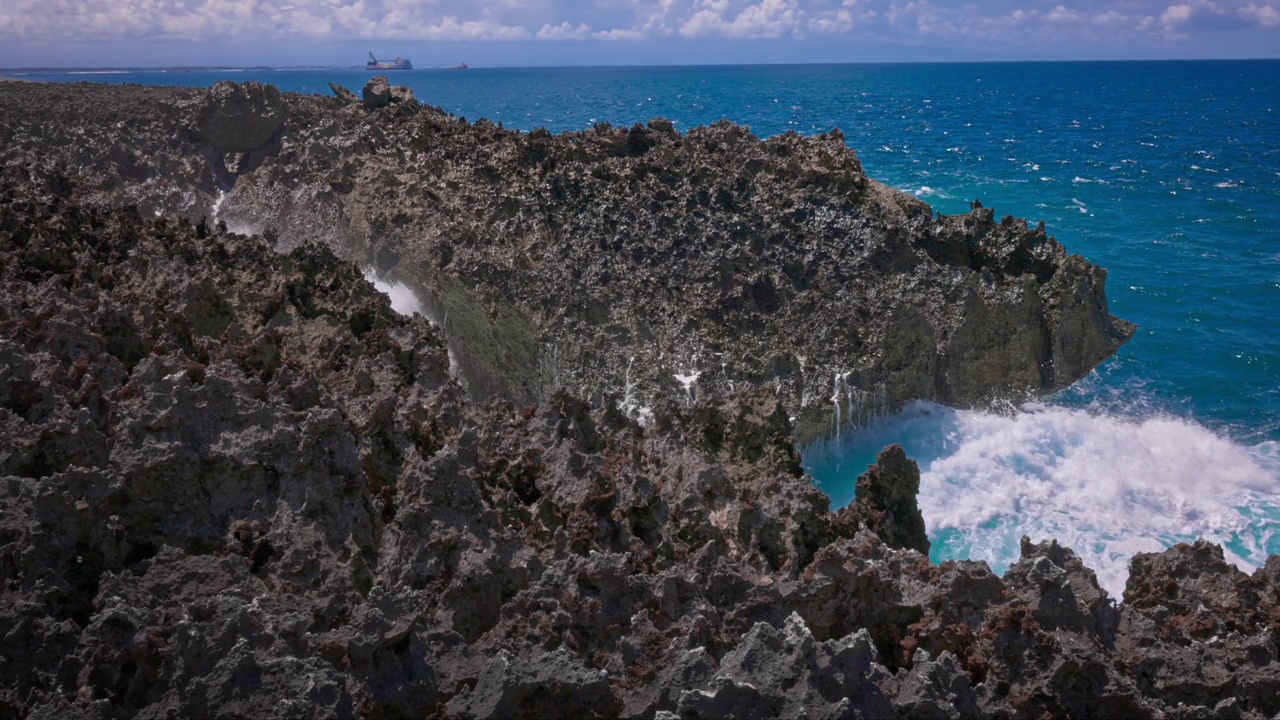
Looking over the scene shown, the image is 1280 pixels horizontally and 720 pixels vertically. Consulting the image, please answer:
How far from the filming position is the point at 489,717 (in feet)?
16.4

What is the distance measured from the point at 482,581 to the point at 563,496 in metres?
1.73

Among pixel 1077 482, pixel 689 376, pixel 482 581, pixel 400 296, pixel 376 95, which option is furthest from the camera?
pixel 376 95

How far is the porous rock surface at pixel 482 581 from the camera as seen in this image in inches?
200

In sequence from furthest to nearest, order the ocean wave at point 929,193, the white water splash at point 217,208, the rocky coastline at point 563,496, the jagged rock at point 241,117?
the ocean wave at point 929,193 → the jagged rock at point 241,117 → the white water splash at point 217,208 → the rocky coastline at point 563,496

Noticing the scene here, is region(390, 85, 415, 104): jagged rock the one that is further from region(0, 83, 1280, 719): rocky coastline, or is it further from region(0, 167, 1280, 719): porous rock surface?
region(0, 167, 1280, 719): porous rock surface

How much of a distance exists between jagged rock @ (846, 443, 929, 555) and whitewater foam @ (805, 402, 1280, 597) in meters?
4.83

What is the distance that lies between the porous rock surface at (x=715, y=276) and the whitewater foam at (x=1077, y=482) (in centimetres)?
66

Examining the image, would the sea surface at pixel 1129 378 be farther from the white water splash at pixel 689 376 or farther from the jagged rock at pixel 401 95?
the jagged rock at pixel 401 95

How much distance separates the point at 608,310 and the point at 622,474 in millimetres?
9018

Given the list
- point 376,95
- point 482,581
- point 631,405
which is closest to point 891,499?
point 482,581

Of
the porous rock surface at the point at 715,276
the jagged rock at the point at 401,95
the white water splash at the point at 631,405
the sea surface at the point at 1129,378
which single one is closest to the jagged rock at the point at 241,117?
the jagged rock at the point at 401,95

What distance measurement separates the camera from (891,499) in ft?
30.1

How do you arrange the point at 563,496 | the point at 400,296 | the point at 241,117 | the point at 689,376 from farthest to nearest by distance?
the point at 241,117 < the point at 400,296 < the point at 689,376 < the point at 563,496

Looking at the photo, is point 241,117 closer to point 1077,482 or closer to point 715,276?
point 715,276
